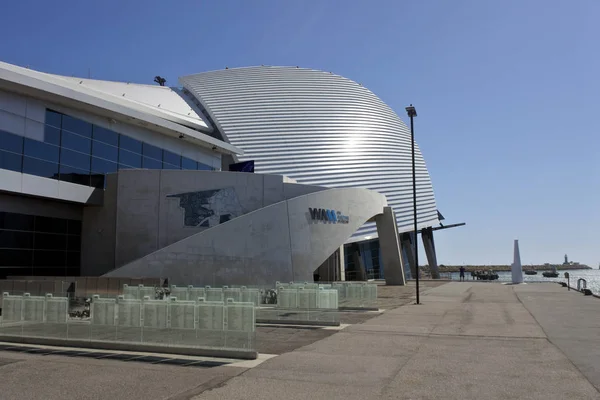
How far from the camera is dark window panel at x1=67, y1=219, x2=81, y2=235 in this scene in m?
29.6

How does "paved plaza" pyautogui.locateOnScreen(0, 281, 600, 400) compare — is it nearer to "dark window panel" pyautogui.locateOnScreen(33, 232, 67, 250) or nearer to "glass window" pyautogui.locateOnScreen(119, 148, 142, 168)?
"dark window panel" pyautogui.locateOnScreen(33, 232, 67, 250)

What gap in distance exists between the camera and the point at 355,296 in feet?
73.4

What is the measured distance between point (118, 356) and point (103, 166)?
21513 mm

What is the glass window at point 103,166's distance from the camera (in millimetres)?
30188

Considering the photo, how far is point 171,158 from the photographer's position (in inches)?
1417

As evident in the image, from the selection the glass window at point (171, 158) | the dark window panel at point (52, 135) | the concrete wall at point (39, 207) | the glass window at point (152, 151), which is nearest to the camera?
the concrete wall at point (39, 207)

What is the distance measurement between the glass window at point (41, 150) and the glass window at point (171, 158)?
8.47m

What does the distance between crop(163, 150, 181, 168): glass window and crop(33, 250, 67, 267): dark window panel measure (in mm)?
9322

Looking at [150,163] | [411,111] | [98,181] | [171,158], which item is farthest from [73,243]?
[411,111]

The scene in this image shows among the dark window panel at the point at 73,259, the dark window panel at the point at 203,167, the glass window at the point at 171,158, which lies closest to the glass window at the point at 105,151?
the glass window at the point at 171,158

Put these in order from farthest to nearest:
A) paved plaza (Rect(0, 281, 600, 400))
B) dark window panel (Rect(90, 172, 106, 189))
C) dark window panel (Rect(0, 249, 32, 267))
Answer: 1. dark window panel (Rect(90, 172, 106, 189))
2. dark window panel (Rect(0, 249, 32, 267))
3. paved plaza (Rect(0, 281, 600, 400))

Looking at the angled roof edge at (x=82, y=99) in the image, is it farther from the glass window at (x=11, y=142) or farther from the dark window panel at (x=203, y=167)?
the glass window at (x=11, y=142)

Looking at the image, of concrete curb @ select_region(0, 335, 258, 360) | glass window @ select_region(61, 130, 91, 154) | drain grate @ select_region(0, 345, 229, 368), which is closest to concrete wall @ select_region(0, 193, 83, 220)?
glass window @ select_region(61, 130, 91, 154)

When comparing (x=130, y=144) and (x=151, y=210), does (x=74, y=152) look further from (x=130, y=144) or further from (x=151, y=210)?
(x=151, y=210)
